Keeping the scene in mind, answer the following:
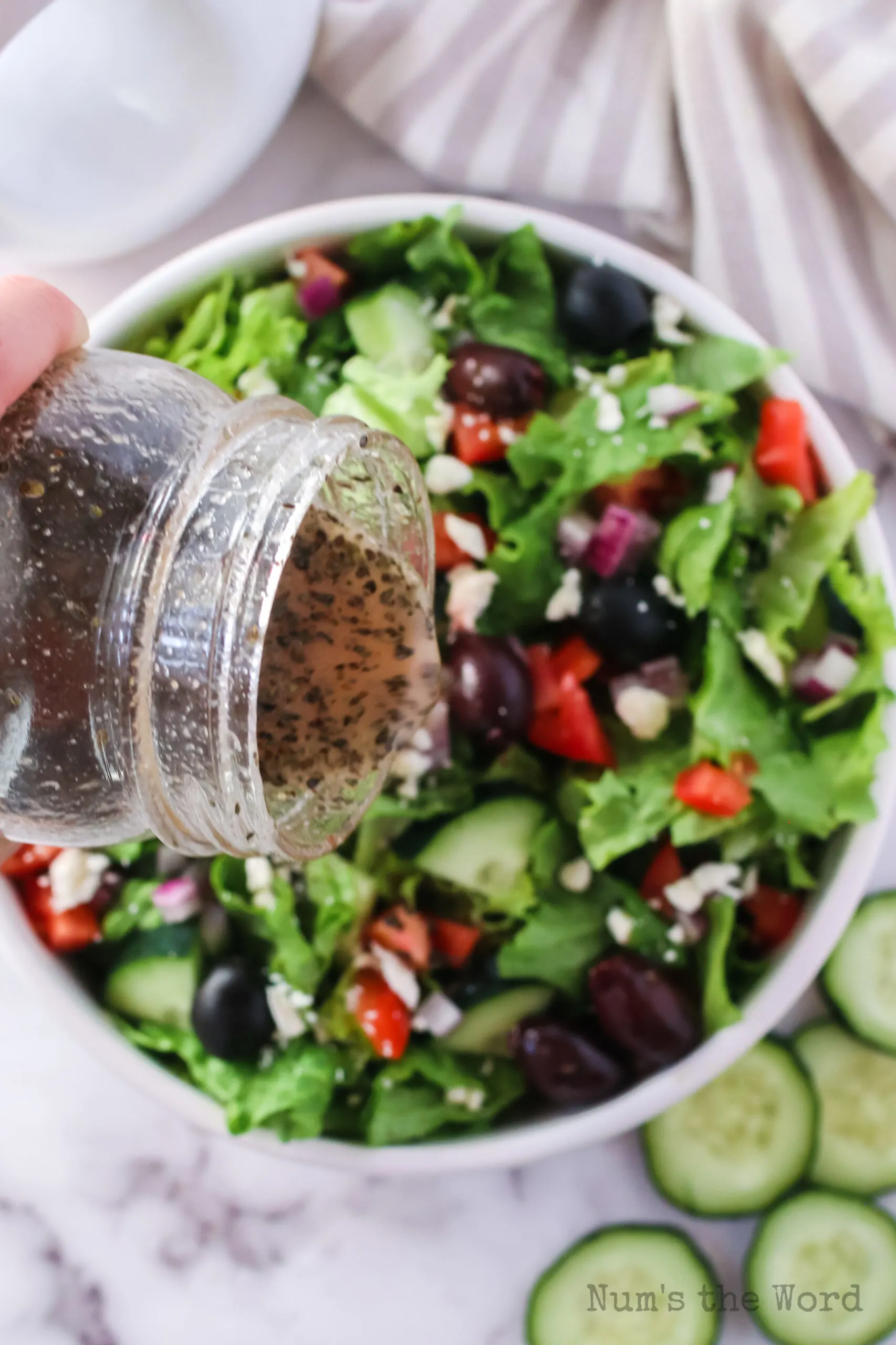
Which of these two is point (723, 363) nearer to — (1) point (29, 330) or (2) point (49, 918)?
(1) point (29, 330)

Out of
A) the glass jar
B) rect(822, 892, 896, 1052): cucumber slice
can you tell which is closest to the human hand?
the glass jar

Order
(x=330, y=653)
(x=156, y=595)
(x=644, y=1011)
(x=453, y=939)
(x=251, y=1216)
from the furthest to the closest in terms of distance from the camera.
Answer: (x=251, y=1216) < (x=453, y=939) < (x=644, y=1011) < (x=330, y=653) < (x=156, y=595)

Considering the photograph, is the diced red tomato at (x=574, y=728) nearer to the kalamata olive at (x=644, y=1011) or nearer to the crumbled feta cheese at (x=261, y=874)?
the kalamata olive at (x=644, y=1011)

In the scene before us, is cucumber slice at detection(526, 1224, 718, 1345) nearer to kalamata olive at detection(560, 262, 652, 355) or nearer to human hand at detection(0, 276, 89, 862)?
kalamata olive at detection(560, 262, 652, 355)

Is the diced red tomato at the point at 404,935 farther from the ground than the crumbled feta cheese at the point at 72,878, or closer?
farther from the ground

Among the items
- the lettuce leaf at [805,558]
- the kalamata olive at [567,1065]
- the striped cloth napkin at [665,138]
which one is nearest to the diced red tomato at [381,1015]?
the kalamata olive at [567,1065]

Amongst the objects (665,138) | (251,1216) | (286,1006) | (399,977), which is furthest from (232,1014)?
(665,138)
